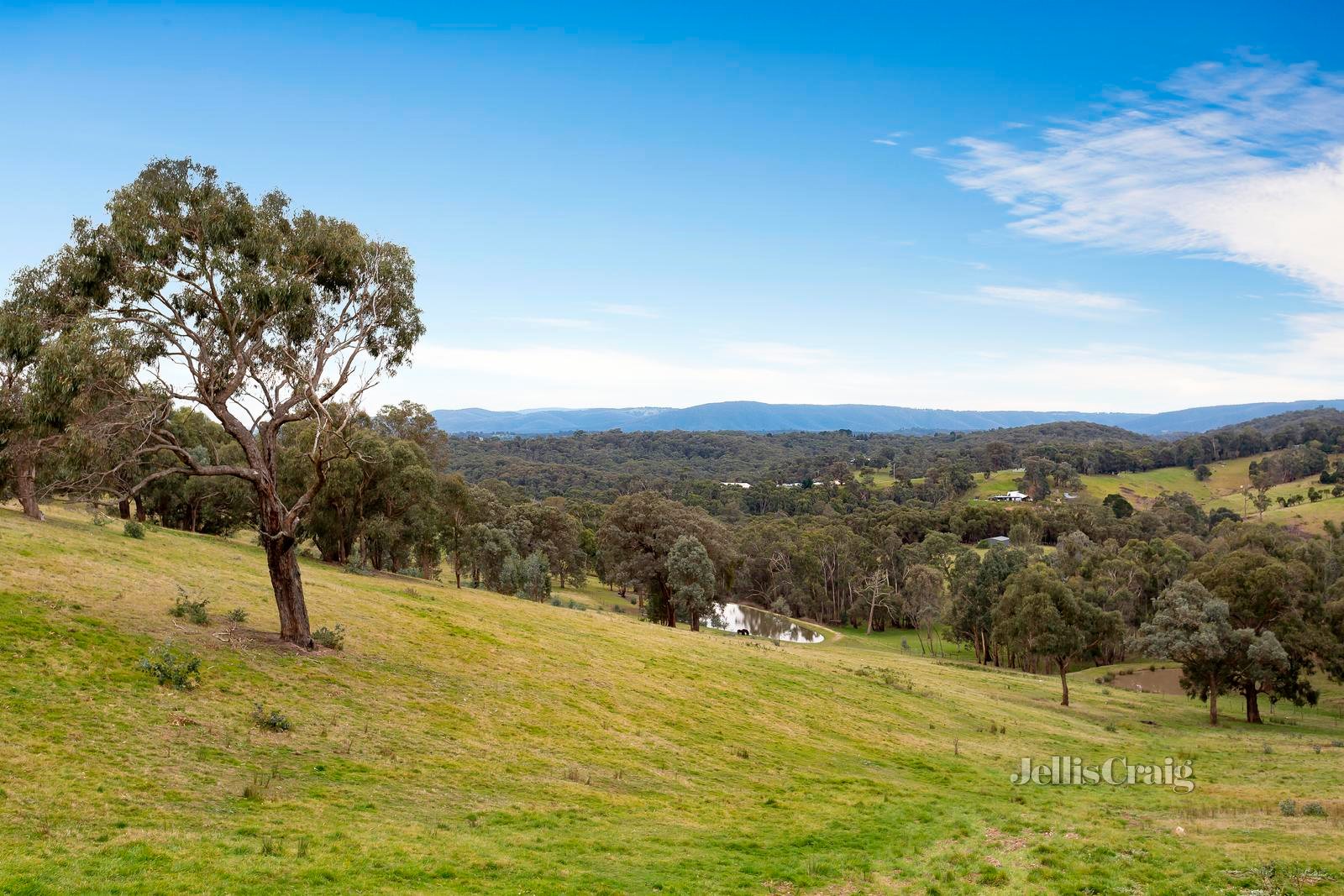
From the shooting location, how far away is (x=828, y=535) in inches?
4678

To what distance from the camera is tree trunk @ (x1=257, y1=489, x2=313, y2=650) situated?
2311cm

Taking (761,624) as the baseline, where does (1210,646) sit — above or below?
above

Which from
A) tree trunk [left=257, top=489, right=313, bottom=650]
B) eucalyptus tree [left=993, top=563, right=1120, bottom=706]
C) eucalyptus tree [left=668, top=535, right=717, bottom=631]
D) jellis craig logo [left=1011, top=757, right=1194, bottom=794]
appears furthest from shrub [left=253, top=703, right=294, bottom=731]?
eucalyptus tree [left=668, top=535, right=717, bottom=631]

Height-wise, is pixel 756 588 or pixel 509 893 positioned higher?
pixel 509 893

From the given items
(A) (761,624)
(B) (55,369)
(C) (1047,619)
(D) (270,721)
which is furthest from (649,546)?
(B) (55,369)

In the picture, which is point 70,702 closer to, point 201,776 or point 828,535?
point 201,776

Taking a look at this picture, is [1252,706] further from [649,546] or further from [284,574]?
[284,574]

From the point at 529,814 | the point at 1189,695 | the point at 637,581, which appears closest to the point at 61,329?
the point at 529,814

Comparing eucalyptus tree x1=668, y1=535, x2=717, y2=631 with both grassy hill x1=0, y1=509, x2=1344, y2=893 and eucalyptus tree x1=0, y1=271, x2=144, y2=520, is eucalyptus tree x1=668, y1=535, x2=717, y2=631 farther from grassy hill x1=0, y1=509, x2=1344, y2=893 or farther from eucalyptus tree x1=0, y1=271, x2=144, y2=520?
eucalyptus tree x1=0, y1=271, x2=144, y2=520

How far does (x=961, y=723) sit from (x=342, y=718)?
1179 inches

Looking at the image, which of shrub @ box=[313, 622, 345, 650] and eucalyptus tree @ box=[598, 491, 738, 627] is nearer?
shrub @ box=[313, 622, 345, 650]

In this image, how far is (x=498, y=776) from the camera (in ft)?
63.1

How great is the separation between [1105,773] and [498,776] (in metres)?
24.7

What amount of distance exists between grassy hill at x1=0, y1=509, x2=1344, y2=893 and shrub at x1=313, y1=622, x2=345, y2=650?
76cm
